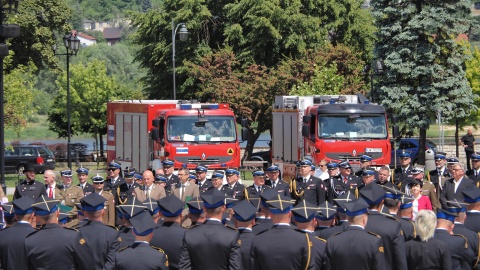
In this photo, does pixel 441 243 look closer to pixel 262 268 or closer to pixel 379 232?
pixel 379 232

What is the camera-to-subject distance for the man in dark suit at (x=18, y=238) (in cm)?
1018

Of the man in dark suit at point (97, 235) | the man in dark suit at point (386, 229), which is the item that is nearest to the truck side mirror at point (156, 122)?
the man in dark suit at point (97, 235)

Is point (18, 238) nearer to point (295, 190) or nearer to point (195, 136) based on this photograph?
point (295, 190)

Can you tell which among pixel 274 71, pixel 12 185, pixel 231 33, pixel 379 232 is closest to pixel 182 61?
pixel 231 33

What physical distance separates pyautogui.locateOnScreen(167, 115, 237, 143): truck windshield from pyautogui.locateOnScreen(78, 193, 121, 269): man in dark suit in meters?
16.2

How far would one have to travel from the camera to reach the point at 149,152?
28859 mm

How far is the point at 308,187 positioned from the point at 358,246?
30.6ft

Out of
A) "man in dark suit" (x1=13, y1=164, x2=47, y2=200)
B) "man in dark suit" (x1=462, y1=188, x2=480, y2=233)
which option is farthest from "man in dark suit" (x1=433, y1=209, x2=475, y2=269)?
"man in dark suit" (x1=13, y1=164, x2=47, y2=200)

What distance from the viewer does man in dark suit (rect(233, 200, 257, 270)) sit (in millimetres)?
9914

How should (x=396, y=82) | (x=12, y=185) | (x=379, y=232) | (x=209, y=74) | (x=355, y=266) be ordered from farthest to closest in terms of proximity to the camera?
(x=209, y=74) → (x=396, y=82) → (x=12, y=185) → (x=379, y=232) → (x=355, y=266)

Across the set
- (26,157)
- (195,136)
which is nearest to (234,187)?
(195,136)

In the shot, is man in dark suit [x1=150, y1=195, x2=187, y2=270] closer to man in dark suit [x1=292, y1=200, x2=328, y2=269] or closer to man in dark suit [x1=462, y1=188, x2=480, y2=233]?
man in dark suit [x1=292, y1=200, x2=328, y2=269]

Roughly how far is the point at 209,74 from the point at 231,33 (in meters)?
3.62

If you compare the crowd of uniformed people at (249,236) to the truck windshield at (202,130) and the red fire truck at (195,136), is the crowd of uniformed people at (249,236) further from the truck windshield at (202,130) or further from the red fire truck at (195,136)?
the truck windshield at (202,130)
